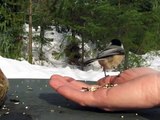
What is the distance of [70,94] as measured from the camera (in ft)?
7.88

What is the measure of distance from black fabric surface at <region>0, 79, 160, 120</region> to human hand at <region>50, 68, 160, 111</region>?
0.06 m

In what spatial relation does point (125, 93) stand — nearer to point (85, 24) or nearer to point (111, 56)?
point (111, 56)

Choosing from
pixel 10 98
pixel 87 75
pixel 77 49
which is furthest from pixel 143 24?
pixel 10 98

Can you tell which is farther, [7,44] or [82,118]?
[7,44]

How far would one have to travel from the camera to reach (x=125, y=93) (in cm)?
229

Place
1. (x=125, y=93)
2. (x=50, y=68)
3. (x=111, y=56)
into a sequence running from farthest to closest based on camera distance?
(x=50, y=68)
(x=111, y=56)
(x=125, y=93)

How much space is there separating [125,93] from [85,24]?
6.10 metres

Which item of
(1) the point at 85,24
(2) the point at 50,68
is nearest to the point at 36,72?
(2) the point at 50,68

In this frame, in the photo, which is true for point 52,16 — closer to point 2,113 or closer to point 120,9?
point 120,9

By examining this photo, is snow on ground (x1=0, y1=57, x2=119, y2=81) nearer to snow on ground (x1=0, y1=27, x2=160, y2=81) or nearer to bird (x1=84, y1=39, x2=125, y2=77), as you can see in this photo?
snow on ground (x1=0, y1=27, x2=160, y2=81)

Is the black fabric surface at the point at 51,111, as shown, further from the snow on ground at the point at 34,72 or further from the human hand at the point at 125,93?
the snow on ground at the point at 34,72

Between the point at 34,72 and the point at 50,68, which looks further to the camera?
the point at 50,68

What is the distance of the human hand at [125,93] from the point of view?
7.32 ft

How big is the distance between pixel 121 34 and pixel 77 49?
1.54 metres
